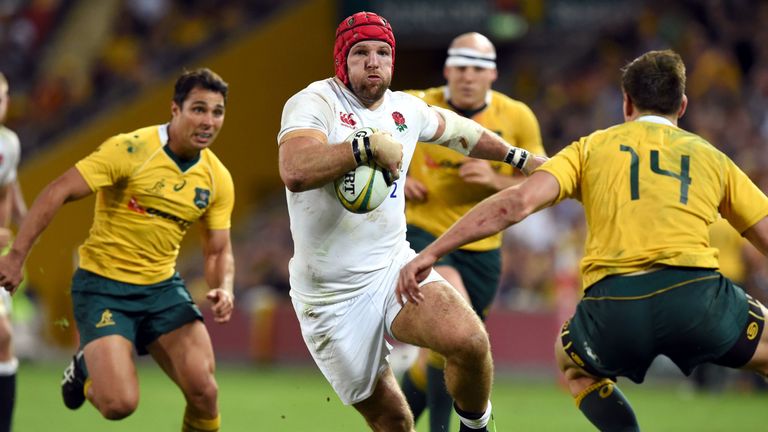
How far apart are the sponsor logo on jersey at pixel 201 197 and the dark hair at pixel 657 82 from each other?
307cm

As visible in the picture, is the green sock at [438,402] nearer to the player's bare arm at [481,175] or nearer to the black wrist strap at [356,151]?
the player's bare arm at [481,175]

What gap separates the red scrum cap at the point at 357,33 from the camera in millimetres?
6570

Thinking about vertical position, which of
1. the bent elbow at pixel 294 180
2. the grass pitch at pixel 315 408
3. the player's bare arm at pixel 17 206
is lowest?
the grass pitch at pixel 315 408

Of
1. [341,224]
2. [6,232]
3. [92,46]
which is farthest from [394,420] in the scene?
[92,46]

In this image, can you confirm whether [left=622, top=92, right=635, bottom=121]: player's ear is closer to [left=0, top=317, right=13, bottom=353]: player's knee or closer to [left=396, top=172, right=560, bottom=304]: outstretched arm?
[left=396, top=172, right=560, bottom=304]: outstretched arm

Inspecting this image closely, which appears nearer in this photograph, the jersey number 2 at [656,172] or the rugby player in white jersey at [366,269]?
the jersey number 2 at [656,172]

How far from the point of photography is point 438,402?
8383 mm

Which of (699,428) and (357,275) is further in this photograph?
(699,428)

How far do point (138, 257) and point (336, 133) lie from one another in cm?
213

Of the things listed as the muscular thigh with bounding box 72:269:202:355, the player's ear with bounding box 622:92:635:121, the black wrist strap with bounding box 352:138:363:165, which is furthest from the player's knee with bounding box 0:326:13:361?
the player's ear with bounding box 622:92:635:121

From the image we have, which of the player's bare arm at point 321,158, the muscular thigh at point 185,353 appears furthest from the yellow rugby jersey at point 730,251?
the player's bare arm at point 321,158

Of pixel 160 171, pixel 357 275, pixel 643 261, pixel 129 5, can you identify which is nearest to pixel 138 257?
pixel 160 171

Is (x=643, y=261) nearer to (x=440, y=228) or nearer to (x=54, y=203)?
(x=440, y=228)

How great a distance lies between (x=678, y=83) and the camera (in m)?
6.15
